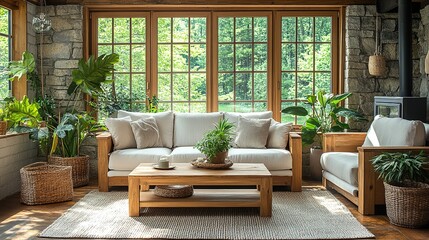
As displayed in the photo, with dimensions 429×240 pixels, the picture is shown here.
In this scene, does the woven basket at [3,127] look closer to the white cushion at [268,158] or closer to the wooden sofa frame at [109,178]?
the wooden sofa frame at [109,178]

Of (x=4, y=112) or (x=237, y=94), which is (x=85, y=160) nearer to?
(x=4, y=112)

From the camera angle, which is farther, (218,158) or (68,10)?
(68,10)

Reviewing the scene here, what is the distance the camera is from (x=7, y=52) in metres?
6.76

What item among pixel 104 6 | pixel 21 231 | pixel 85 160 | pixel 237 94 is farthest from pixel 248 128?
pixel 21 231

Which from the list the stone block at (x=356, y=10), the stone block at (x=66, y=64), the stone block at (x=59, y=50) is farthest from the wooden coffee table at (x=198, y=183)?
the stone block at (x=356, y=10)

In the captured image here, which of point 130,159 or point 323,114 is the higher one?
point 323,114

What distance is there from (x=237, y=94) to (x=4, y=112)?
2933 mm

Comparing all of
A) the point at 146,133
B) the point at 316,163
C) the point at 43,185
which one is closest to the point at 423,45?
the point at 316,163

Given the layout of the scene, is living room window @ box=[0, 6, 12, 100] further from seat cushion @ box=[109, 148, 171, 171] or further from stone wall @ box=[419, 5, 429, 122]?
stone wall @ box=[419, 5, 429, 122]

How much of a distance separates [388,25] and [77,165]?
4288 mm

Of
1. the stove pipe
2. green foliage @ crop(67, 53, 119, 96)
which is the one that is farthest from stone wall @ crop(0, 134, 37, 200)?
the stove pipe

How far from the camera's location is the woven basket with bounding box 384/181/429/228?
466 cm

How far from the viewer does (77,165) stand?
6715mm

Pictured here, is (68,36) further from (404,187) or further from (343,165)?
(404,187)
